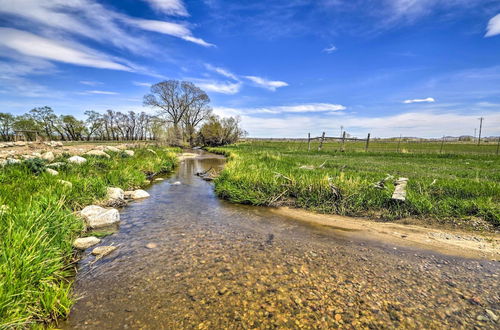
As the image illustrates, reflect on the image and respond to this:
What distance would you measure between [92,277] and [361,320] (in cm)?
424

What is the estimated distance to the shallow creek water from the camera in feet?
9.31

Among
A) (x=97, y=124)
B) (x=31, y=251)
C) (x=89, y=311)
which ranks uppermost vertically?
(x=97, y=124)

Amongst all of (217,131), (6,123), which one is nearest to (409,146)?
(217,131)

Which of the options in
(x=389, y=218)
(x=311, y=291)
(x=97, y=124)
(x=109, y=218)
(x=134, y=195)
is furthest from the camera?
(x=97, y=124)

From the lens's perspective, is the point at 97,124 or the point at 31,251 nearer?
the point at 31,251

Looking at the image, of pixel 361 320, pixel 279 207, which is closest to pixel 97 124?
pixel 279 207

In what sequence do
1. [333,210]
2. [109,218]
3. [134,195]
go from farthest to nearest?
[134,195]
[333,210]
[109,218]

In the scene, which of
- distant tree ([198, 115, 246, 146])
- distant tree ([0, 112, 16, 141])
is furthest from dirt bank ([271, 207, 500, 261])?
distant tree ([0, 112, 16, 141])

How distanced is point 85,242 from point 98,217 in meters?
1.33

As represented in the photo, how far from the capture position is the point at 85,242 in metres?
4.67

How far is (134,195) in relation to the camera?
8.81m

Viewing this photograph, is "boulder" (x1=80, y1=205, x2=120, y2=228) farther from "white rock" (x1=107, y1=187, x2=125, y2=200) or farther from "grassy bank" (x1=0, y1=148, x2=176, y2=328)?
"white rock" (x1=107, y1=187, x2=125, y2=200)

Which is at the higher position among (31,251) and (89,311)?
(31,251)

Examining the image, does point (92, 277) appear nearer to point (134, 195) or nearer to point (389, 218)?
point (134, 195)
